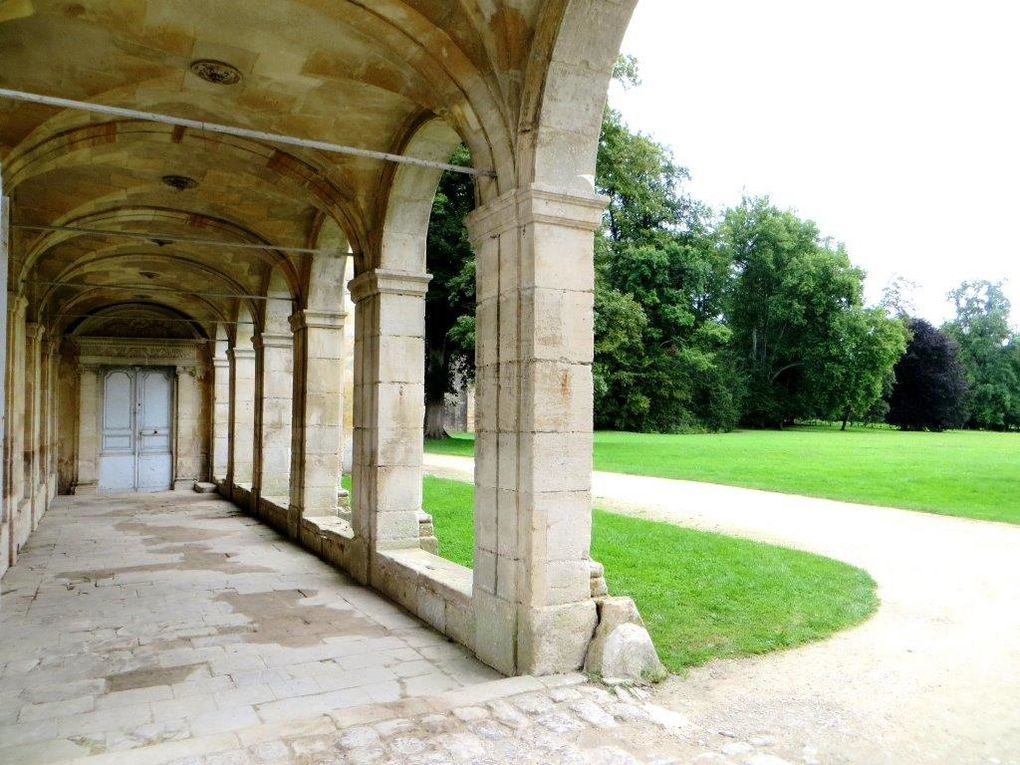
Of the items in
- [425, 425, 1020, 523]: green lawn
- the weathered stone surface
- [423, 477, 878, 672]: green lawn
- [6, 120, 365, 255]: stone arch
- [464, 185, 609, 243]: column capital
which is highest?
[6, 120, 365, 255]: stone arch

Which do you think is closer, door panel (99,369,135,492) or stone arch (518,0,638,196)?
stone arch (518,0,638,196)

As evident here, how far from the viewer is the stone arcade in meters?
4.11

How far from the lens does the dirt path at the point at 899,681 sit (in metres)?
3.22

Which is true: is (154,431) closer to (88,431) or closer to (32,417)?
(88,431)

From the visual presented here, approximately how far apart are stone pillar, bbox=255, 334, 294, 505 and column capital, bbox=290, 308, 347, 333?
1930 mm

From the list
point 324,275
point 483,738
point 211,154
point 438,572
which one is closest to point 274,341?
point 324,275

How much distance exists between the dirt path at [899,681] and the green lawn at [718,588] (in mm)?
194

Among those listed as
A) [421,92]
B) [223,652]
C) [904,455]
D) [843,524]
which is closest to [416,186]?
[421,92]

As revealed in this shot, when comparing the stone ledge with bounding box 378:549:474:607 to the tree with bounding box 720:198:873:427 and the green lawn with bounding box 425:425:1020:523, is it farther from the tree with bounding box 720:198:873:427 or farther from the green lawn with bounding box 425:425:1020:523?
the tree with bounding box 720:198:873:427

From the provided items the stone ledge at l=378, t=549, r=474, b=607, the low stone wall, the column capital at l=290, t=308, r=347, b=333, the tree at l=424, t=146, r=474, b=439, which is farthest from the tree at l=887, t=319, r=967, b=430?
the stone ledge at l=378, t=549, r=474, b=607

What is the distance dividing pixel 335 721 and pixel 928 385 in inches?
1989

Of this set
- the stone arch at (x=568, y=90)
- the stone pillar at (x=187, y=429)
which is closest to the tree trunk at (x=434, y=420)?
the stone pillar at (x=187, y=429)

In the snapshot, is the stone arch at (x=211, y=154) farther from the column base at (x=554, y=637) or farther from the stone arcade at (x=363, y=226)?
the column base at (x=554, y=637)

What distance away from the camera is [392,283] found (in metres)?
6.30
